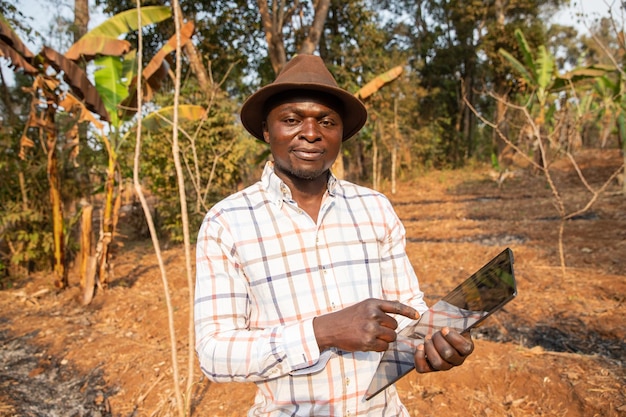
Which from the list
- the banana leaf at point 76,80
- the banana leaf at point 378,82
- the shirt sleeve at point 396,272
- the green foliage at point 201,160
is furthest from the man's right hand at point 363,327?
the green foliage at point 201,160

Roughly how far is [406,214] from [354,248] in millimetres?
10223

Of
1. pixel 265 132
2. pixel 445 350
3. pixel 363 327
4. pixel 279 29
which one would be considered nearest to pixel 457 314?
pixel 445 350

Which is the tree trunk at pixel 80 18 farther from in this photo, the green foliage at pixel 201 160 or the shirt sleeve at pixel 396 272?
the shirt sleeve at pixel 396 272

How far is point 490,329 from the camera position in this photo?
13.7 ft

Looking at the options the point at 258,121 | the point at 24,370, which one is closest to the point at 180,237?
the point at 24,370

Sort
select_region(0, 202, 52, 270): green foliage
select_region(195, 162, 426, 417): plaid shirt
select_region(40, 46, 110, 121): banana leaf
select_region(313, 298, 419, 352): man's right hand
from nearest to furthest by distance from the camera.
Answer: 1. select_region(313, 298, 419, 352): man's right hand
2. select_region(195, 162, 426, 417): plaid shirt
3. select_region(40, 46, 110, 121): banana leaf
4. select_region(0, 202, 52, 270): green foliage

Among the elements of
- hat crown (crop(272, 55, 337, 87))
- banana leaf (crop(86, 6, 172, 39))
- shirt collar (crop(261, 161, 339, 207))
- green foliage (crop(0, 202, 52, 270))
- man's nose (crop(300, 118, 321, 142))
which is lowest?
green foliage (crop(0, 202, 52, 270))

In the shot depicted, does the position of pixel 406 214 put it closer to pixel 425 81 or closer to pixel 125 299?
pixel 125 299

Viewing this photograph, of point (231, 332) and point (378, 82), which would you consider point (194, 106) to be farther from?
point (231, 332)

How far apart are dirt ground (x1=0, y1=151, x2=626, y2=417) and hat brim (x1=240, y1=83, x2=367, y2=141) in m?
2.15

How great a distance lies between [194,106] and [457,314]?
5.33 meters

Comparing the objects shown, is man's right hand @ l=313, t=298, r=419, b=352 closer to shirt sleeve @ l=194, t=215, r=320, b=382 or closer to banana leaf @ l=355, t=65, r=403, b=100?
shirt sleeve @ l=194, t=215, r=320, b=382

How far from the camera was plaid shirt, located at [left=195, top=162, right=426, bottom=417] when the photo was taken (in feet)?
3.63

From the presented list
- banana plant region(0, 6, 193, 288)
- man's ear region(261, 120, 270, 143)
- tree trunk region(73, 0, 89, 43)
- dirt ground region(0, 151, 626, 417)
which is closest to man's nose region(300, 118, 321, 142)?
man's ear region(261, 120, 270, 143)
